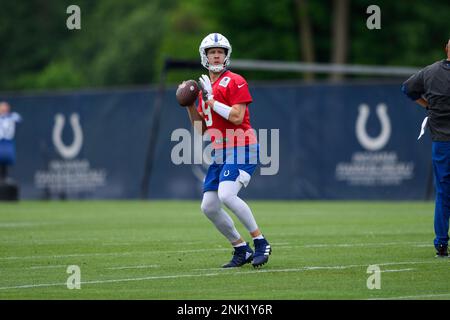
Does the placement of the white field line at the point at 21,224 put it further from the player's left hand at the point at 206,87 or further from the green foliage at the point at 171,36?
the green foliage at the point at 171,36

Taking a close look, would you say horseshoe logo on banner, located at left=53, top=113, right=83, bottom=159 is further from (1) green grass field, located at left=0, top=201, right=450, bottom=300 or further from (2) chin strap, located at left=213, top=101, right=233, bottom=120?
(2) chin strap, located at left=213, top=101, right=233, bottom=120

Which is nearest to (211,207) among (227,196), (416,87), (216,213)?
(216,213)

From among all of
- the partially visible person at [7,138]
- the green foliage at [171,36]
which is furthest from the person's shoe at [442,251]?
the green foliage at [171,36]

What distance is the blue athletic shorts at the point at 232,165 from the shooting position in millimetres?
10258

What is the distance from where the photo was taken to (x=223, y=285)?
9.05 meters

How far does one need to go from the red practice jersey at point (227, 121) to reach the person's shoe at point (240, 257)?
3.28 ft

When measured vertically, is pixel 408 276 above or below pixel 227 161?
below

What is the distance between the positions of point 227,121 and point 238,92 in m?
0.33

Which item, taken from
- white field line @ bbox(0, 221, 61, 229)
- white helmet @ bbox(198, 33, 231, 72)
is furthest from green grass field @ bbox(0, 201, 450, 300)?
white helmet @ bbox(198, 33, 231, 72)

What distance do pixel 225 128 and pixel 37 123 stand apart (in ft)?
58.7

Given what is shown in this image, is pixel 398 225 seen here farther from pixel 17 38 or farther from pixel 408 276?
pixel 17 38

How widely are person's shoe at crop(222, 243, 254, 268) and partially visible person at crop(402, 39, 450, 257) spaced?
1919mm

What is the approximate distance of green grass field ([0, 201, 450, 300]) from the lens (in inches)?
344
